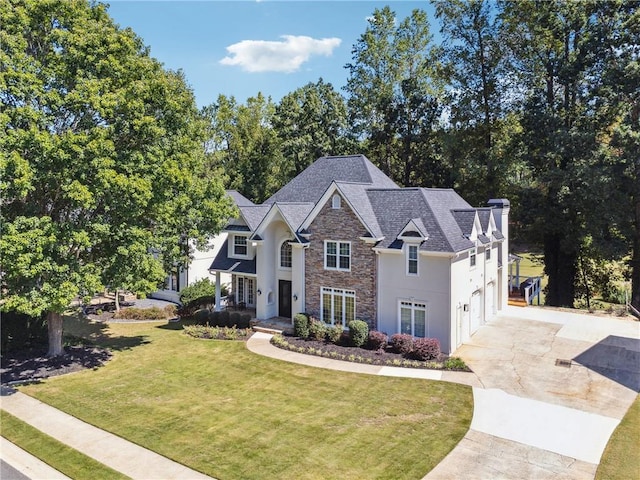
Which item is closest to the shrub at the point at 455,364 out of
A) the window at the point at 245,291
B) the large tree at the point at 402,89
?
the window at the point at 245,291

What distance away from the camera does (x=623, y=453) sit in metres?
11.9

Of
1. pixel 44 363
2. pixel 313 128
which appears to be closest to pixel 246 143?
pixel 313 128

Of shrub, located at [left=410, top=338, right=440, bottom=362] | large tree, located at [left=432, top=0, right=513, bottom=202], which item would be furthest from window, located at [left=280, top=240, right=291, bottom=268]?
large tree, located at [left=432, top=0, right=513, bottom=202]

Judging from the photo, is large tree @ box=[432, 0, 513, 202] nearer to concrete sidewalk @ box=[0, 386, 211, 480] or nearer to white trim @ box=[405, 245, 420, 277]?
white trim @ box=[405, 245, 420, 277]

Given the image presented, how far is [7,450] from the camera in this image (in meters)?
12.3

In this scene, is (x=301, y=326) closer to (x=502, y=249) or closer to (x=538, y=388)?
(x=538, y=388)

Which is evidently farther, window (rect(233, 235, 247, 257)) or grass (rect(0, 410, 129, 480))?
window (rect(233, 235, 247, 257))

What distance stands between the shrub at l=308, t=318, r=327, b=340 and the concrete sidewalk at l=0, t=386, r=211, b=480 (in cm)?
1113

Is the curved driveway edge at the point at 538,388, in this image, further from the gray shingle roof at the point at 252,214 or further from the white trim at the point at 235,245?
the gray shingle roof at the point at 252,214

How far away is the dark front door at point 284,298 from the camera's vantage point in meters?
26.0

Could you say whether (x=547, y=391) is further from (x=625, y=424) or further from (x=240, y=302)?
(x=240, y=302)

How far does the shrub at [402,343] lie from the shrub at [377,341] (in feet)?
1.28

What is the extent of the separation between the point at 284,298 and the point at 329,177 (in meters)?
8.75

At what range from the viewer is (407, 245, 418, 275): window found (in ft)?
68.2
